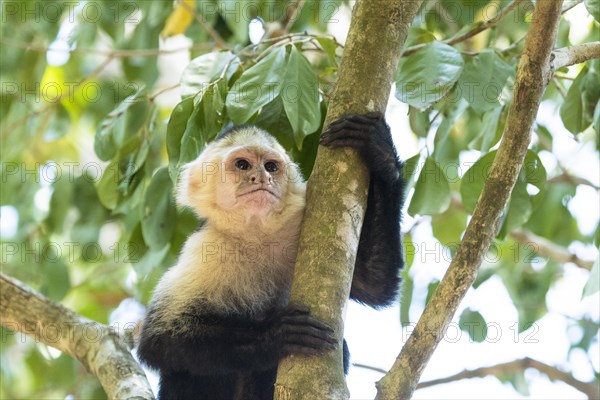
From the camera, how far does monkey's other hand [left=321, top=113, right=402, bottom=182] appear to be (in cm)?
251

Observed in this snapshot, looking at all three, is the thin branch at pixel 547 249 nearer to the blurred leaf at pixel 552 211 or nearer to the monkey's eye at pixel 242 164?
the blurred leaf at pixel 552 211

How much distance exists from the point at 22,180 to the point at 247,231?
1581 millimetres

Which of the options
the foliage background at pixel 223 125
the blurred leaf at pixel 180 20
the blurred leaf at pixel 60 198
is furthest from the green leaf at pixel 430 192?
the blurred leaf at pixel 180 20

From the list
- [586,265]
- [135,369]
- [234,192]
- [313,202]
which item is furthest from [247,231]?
[586,265]

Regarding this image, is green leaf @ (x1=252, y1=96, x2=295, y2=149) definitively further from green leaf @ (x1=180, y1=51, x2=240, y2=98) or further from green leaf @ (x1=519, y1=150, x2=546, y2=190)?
green leaf @ (x1=519, y1=150, x2=546, y2=190)

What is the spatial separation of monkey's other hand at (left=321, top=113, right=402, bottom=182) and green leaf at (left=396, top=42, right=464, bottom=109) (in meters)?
0.13

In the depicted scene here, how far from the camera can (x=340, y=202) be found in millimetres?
2387

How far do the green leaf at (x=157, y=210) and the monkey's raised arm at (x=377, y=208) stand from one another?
0.84m

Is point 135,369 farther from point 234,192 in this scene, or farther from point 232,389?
point 234,192

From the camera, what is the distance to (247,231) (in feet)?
10.9

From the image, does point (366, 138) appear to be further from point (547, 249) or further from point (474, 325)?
point (547, 249)

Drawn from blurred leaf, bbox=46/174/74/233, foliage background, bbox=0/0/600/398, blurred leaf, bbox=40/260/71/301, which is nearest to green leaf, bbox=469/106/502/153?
foliage background, bbox=0/0/600/398

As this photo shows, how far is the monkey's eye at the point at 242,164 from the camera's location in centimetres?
329

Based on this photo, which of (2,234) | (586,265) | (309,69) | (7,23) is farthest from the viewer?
(2,234)
